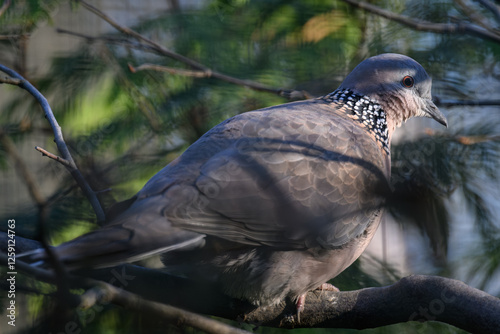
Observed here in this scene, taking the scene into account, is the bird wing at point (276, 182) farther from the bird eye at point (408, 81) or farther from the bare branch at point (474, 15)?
the bare branch at point (474, 15)

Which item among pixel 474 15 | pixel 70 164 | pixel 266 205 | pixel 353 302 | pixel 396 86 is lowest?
pixel 353 302

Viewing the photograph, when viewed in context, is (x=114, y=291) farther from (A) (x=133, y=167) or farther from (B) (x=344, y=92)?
(B) (x=344, y=92)

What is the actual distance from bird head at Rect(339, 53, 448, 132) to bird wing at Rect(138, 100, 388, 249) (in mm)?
295

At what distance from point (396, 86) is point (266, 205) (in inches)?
29.8

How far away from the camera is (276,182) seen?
141 cm

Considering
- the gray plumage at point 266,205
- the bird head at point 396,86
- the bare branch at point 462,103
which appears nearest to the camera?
the gray plumage at point 266,205

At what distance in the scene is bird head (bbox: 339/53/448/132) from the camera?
1.79 m

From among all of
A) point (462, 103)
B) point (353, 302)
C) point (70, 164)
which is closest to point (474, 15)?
point (462, 103)

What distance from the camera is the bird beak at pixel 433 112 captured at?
5.91ft

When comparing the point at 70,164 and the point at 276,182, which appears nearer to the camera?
the point at 70,164

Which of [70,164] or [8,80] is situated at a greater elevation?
[8,80]

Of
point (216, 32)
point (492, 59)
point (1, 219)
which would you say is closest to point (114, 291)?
point (1, 219)

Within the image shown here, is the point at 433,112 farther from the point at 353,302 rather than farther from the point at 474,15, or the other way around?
the point at 353,302
